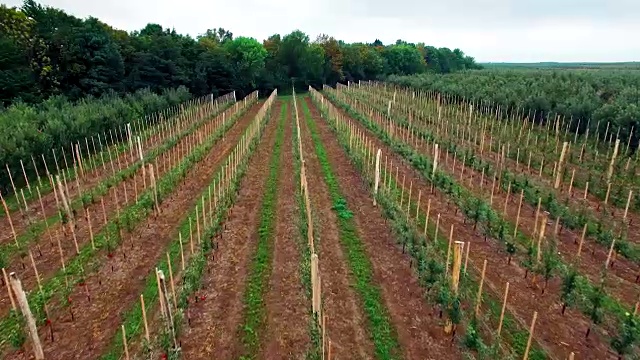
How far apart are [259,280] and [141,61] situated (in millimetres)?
35437

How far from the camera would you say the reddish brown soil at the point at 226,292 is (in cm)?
737

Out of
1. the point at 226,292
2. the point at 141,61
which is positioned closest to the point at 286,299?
the point at 226,292

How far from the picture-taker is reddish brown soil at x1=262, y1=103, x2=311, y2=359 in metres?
7.35

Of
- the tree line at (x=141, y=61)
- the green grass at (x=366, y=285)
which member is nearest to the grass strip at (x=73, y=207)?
the green grass at (x=366, y=285)

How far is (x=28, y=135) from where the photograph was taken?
1642 centimetres

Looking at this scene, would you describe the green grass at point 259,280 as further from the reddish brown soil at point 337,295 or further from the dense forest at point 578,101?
the dense forest at point 578,101

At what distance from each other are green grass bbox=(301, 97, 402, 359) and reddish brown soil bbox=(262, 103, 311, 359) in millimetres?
1242

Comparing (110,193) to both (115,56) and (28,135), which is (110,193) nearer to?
(28,135)

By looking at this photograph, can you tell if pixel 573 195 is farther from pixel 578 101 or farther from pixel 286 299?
pixel 578 101

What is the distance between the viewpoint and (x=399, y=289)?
902 cm

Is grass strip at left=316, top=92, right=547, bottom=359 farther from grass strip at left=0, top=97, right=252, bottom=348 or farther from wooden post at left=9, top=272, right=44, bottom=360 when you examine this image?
grass strip at left=0, top=97, right=252, bottom=348

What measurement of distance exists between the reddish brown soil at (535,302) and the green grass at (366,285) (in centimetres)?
256

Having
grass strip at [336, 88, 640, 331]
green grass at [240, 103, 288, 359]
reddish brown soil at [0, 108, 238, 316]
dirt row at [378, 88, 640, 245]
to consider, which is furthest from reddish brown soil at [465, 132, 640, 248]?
reddish brown soil at [0, 108, 238, 316]

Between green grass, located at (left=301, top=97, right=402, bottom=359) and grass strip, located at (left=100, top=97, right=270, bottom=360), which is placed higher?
grass strip, located at (left=100, top=97, right=270, bottom=360)
